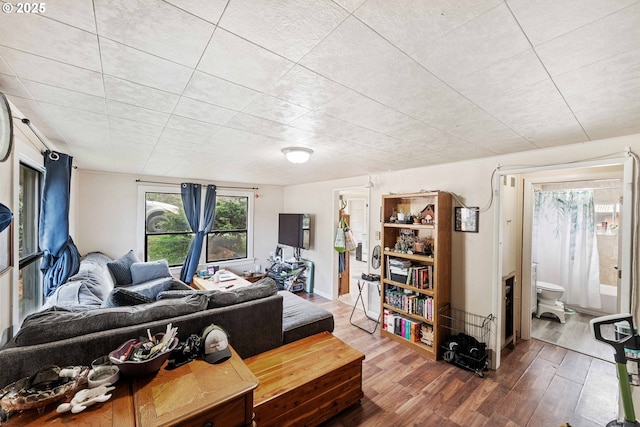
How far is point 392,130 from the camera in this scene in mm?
1978

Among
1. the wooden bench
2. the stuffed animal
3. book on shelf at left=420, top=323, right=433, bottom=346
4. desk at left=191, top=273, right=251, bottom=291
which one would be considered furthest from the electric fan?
desk at left=191, top=273, right=251, bottom=291

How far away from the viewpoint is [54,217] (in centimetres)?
249

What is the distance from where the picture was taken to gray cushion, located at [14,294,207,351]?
1.41 metres

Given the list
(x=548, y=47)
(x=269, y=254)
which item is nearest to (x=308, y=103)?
(x=548, y=47)

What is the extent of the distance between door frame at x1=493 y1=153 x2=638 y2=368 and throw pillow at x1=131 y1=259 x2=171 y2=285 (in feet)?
15.7

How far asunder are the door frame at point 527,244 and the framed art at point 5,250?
13.8 feet

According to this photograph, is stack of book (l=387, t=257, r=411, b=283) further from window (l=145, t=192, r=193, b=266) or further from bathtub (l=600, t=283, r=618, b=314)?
window (l=145, t=192, r=193, b=266)

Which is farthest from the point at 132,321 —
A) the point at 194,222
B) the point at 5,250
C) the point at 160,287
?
the point at 194,222

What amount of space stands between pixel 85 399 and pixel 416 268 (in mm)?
3121

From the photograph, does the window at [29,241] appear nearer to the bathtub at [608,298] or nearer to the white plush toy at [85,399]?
the white plush toy at [85,399]

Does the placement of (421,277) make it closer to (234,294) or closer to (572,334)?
(234,294)

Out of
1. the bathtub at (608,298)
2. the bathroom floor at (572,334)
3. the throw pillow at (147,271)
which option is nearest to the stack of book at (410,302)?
the bathroom floor at (572,334)

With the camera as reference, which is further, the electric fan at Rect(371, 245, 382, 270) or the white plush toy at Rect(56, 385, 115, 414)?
the electric fan at Rect(371, 245, 382, 270)

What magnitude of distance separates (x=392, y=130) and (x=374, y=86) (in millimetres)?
737
